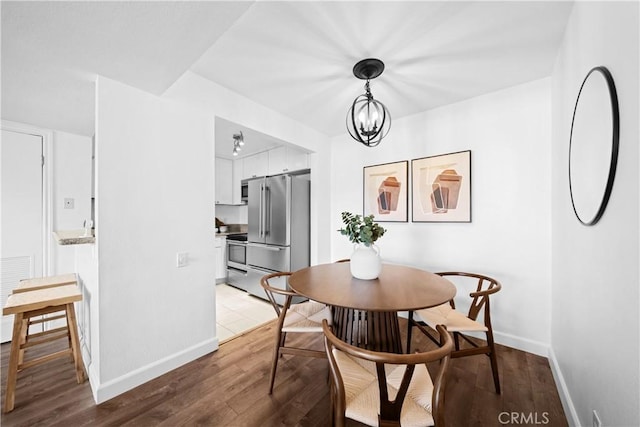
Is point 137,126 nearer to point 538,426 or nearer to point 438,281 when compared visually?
point 438,281

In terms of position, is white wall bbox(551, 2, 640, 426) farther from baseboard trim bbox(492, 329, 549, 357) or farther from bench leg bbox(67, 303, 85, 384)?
bench leg bbox(67, 303, 85, 384)

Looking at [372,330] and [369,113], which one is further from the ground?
[369,113]

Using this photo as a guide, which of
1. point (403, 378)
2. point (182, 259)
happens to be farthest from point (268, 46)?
point (403, 378)

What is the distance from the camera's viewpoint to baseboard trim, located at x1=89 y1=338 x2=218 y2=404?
64.4 inches

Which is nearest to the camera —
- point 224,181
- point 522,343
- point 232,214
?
point 522,343

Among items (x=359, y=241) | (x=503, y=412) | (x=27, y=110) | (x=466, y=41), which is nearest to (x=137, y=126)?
(x=27, y=110)

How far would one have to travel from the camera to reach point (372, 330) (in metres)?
1.53

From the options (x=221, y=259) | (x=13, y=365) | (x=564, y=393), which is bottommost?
(x=564, y=393)

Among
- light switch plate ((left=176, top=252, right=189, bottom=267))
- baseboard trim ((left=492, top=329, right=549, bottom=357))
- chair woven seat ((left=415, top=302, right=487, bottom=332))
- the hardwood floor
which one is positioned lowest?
the hardwood floor

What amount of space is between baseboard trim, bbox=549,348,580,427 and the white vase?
1.28 meters

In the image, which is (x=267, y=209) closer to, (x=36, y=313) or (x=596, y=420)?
(x=36, y=313)

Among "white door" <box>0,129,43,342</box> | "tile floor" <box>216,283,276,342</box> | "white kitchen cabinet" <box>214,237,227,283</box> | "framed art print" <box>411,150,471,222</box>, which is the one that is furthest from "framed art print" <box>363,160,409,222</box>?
"white door" <box>0,129,43,342</box>

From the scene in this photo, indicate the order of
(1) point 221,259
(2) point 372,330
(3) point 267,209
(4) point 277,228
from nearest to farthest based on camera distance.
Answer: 1. (2) point 372,330
2. (4) point 277,228
3. (3) point 267,209
4. (1) point 221,259

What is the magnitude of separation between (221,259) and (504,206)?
13.7ft
